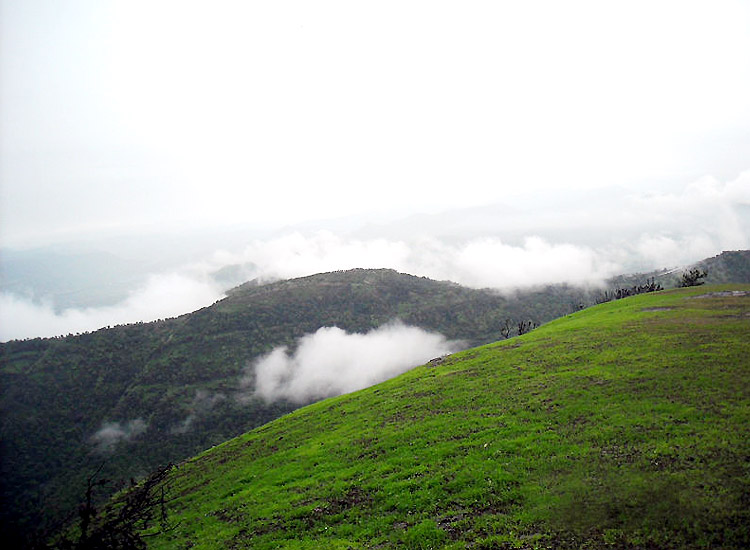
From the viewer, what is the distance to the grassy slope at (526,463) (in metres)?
18.3

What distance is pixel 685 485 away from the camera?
→ 18.9 m

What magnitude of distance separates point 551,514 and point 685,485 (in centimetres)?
642

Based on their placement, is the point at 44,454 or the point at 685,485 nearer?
the point at 685,485

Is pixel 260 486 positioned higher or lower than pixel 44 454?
higher

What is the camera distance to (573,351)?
150 ft

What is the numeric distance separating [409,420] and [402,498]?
1348cm

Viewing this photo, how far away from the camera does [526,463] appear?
2384cm

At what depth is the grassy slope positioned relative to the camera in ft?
60.1

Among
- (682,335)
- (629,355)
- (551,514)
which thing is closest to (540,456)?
(551,514)

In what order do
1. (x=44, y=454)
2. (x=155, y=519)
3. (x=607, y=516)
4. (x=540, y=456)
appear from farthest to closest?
(x=44, y=454)
(x=155, y=519)
(x=540, y=456)
(x=607, y=516)

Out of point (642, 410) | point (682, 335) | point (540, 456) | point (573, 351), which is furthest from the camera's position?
point (573, 351)

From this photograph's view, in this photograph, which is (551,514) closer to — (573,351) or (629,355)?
(629,355)

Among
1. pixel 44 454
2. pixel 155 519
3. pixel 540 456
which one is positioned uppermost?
pixel 540 456

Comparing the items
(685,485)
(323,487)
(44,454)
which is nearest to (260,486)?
(323,487)
